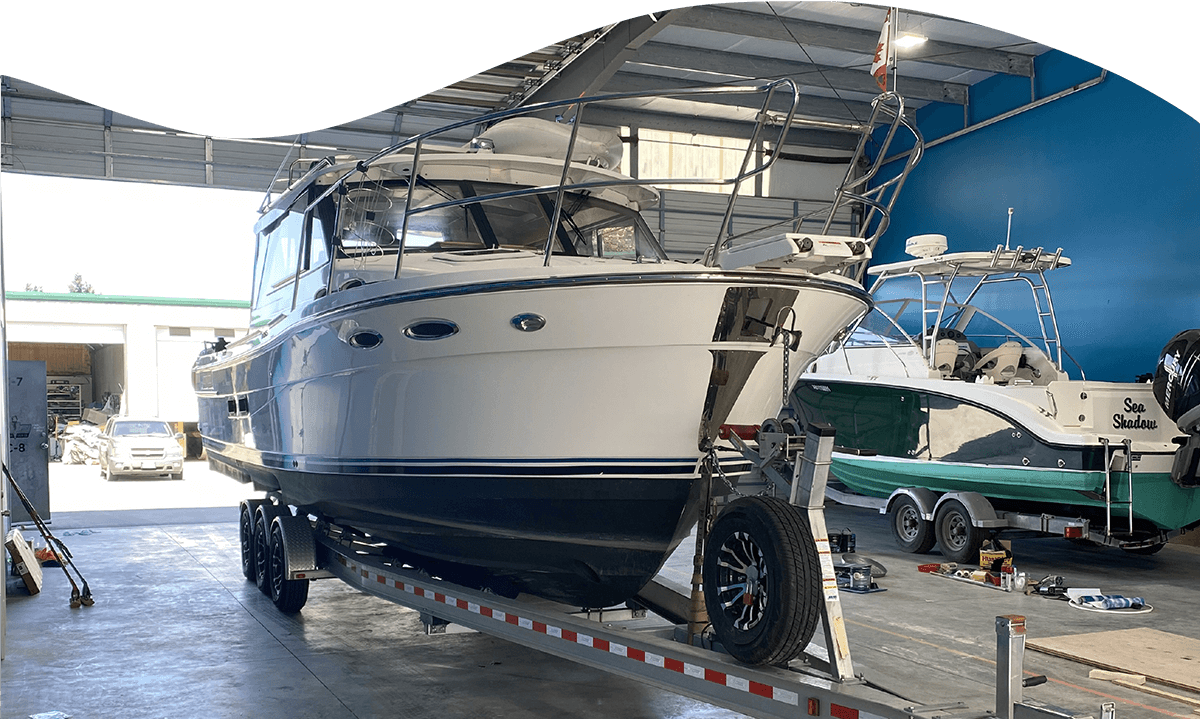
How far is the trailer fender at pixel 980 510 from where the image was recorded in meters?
7.16

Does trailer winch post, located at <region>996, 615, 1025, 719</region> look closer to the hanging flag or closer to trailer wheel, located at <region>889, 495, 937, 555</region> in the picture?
the hanging flag

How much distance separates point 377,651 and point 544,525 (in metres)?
1.71

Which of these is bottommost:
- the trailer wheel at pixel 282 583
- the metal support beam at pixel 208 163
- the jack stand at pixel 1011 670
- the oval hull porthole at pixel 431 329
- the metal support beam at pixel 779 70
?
the trailer wheel at pixel 282 583

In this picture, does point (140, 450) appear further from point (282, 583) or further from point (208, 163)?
point (282, 583)

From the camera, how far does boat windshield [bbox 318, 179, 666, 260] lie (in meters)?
4.88

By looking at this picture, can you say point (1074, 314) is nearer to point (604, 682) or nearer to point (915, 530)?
point (915, 530)

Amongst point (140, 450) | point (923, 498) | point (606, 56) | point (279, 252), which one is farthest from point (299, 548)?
point (140, 450)

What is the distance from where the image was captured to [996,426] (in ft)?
23.7

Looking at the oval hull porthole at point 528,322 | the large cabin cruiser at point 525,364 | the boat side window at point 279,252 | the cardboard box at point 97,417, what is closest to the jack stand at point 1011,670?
the large cabin cruiser at point 525,364

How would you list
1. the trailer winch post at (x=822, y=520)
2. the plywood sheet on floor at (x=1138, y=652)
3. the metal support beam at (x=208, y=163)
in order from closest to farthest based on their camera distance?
the trailer winch post at (x=822, y=520) → the plywood sheet on floor at (x=1138, y=652) → the metal support beam at (x=208, y=163)

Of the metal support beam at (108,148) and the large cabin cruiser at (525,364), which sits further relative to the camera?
the metal support beam at (108,148)

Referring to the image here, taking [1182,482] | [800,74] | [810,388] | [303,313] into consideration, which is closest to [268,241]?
[303,313]

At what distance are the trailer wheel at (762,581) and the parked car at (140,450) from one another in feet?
46.1

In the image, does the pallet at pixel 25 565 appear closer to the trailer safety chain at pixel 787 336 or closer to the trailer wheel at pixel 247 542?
the trailer wheel at pixel 247 542
